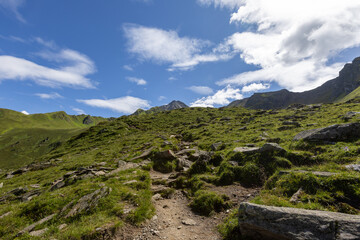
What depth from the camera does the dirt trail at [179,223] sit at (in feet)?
22.2

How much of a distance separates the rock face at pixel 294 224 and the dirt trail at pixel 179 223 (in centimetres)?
180

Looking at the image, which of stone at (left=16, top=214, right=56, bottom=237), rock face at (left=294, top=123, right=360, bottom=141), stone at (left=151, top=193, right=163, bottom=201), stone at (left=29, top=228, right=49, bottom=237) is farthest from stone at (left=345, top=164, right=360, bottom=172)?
stone at (left=16, top=214, right=56, bottom=237)

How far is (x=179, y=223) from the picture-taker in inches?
307

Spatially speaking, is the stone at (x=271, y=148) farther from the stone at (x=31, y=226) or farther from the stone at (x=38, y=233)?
the stone at (x=31, y=226)

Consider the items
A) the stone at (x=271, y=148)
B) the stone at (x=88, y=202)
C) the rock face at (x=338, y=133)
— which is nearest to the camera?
the stone at (x=88, y=202)

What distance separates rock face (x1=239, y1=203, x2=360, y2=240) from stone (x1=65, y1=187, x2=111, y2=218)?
305 inches

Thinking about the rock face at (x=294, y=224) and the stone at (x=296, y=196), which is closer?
the rock face at (x=294, y=224)

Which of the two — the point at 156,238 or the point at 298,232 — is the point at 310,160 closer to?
the point at 298,232

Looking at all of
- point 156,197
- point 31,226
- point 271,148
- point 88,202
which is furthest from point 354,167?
point 31,226

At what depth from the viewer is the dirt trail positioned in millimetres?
6777

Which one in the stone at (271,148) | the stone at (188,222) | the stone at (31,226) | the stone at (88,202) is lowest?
the stone at (188,222)

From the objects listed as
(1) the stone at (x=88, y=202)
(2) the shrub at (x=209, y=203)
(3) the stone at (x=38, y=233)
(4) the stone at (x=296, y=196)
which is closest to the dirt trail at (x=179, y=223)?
(2) the shrub at (x=209, y=203)

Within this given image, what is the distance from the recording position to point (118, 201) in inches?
349

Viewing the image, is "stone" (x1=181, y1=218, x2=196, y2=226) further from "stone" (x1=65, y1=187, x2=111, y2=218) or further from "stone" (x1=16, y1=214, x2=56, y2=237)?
"stone" (x1=16, y1=214, x2=56, y2=237)
